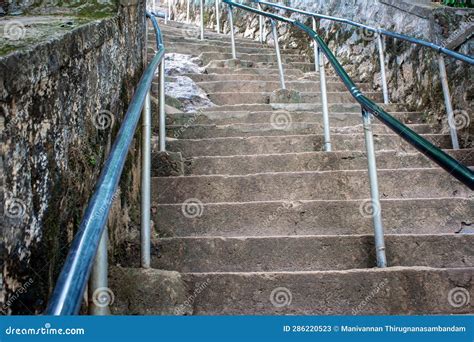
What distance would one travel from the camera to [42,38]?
1.17 metres

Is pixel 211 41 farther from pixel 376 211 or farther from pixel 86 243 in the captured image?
pixel 86 243

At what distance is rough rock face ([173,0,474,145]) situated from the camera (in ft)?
10.3

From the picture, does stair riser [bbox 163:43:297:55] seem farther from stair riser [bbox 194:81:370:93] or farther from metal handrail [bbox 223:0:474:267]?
metal handrail [bbox 223:0:474:267]

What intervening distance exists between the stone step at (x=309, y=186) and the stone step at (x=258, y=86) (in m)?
1.94

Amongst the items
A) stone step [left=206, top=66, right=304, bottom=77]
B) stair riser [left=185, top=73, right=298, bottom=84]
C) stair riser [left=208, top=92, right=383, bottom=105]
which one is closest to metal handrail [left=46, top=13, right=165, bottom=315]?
stair riser [left=208, top=92, right=383, bottom=105]

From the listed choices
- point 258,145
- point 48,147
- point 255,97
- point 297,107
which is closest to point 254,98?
point 255,97

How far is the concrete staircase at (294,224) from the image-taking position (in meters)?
1.64

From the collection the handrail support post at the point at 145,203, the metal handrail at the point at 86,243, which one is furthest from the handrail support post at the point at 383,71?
the metal handrail at the point at 86,243

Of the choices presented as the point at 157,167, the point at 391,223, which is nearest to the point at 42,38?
the point at 157,167

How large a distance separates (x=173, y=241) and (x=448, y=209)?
4.20 feet

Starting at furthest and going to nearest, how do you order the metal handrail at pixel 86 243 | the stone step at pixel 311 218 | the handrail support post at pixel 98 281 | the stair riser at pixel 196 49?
the stair riser at pixel 196 49 → the stone step at pixel 311 218 → the handrail support post at pixel 98 281 → the metal handrail at pixel 86 243

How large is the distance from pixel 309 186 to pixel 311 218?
0.29m

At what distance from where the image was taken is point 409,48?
3.79 metres

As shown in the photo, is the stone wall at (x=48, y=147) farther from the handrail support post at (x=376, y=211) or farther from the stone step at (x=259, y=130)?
the stone step at (x=259, y=130)
